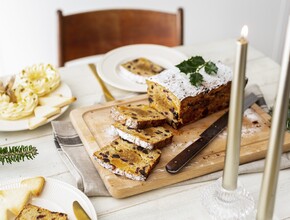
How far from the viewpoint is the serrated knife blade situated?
115 centimetres

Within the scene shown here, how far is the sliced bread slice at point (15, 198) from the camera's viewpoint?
1.17 metres

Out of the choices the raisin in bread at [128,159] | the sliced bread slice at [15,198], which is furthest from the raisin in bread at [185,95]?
the sliced bread slice at [15,198]

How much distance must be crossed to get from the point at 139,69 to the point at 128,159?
0.61 metres

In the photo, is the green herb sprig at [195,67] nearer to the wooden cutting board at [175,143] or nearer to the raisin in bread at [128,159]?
the wooden cutting board at [175,143]

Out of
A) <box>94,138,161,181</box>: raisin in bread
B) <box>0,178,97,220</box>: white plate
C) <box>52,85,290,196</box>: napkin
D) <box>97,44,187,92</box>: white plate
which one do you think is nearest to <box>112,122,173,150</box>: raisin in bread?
<box>94,138,161,181</box>: raisin in bread

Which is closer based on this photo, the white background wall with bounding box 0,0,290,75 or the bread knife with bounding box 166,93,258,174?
the bread knife with bounding box 166,93,258,174

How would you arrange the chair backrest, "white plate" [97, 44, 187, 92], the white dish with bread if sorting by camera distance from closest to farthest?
the white dish with bread
"white plate" [97, 44, 187, 92]
the chair backrest

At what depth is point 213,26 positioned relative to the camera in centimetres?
354

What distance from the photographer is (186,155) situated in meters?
1.34

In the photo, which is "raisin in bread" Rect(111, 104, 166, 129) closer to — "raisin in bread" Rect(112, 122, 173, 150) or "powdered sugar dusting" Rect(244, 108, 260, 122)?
"raisin in bread" Rect(112, 122, 173, 150)

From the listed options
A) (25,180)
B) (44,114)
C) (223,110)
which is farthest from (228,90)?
(25,180)

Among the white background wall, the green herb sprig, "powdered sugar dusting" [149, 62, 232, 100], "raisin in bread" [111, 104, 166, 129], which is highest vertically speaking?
the green herb sprig

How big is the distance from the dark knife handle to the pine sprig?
41cm

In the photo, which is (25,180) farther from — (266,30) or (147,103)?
(266,30)
